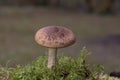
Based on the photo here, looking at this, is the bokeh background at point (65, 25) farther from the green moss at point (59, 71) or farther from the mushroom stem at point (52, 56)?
the mushroom stem at point (52, 56)

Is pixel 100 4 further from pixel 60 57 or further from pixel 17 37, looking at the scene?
pixel 60 57

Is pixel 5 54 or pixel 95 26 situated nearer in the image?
pixel 5 54

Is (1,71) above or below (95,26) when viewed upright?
below

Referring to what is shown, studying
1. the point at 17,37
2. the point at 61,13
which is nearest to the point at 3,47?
the point at 17,37

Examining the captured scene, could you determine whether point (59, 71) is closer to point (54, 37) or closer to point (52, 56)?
point (52, 56)

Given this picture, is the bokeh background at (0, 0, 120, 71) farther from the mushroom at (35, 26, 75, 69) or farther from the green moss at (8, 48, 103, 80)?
the mushroom at (35, 26, 75, 69)

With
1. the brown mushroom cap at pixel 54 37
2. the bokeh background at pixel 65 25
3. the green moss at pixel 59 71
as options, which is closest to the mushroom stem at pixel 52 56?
the green moss at pixel 59 71
